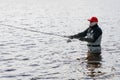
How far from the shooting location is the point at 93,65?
18.0 meters

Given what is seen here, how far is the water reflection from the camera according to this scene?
1642 cm

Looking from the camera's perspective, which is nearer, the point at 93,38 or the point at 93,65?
the point at 93,65

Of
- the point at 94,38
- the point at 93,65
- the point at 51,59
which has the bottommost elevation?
the point at 93,65

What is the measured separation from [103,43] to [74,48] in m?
3.45

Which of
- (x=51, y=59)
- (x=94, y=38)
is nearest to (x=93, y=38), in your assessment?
(x=94, y=38)

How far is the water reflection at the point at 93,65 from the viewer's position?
16.4 m

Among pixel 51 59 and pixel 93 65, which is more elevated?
pixel 51 59

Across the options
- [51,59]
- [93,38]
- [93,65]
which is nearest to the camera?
[93,65]

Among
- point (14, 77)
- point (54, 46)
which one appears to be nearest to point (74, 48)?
point (54, 46)

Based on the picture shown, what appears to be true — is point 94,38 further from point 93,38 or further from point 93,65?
point 93,65

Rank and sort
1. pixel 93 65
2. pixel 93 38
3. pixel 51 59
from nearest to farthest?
pixel 93 65 → pixel 93 38 → pixel 51 59

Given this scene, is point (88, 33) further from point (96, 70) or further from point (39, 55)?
point (39, 55)

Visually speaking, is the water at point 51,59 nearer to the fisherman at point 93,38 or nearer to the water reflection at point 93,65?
the water reflection at point 93,65

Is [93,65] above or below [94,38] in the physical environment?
below
